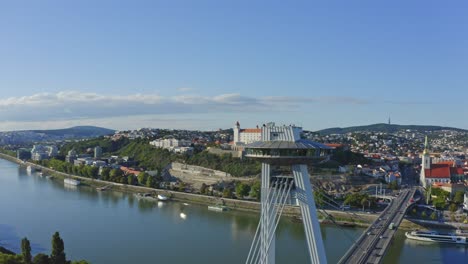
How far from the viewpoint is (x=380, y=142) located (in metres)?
58.8

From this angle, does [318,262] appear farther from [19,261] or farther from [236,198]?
[236,198]

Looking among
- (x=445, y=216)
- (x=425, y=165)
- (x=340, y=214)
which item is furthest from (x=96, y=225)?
(x=425, y=165)

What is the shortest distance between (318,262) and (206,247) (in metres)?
7.62

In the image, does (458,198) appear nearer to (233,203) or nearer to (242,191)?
(242,191)

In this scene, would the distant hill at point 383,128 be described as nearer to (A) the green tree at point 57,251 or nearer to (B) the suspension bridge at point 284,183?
(A) the green tree at point 57,251

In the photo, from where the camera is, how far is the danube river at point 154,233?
1370 cm

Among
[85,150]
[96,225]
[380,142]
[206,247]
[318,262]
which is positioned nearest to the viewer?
[318,262]

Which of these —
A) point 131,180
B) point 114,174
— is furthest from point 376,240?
point 114,174

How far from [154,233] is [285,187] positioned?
1027 centimetres

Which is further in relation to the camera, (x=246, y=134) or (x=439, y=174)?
(x=246, y=134)

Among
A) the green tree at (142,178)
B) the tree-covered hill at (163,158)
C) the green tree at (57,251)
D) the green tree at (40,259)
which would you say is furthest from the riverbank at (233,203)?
the green tree at (40,259)

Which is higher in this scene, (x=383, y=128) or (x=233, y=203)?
(x=383, y=128)

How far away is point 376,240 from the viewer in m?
13.4

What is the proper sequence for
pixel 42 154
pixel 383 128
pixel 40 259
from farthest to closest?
pixel 383 128 < pixel 42 154 < pixel 40 259
